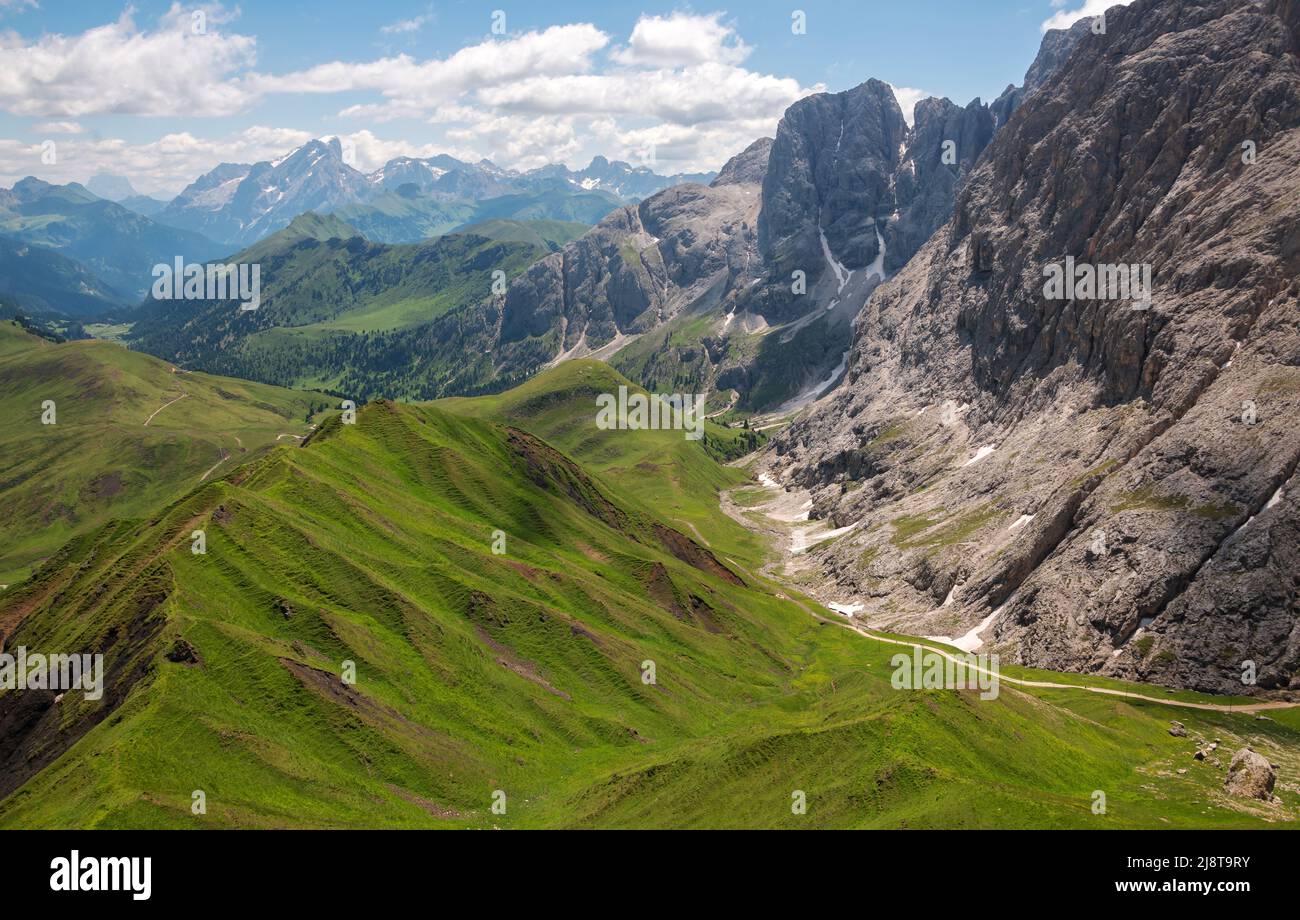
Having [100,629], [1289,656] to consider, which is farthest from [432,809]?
[1289,656]

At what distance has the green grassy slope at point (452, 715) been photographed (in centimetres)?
10031

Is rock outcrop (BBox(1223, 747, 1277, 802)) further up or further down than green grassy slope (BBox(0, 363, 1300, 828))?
further down

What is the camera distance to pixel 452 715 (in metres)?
133

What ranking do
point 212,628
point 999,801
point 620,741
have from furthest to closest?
point 620,741, point 212,628, point 999,801

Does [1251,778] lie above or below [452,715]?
below

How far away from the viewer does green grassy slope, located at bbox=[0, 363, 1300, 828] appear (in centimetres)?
10031

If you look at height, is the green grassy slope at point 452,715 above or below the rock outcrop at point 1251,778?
above

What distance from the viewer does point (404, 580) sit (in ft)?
519

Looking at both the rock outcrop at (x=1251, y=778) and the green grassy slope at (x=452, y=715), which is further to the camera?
the rock outcrop at (x=1251, y=778)

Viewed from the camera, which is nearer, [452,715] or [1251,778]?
[1251,778]

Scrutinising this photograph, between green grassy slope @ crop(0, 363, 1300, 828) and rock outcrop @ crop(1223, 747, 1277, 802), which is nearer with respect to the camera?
green grassy slope @ crop(0, 363, 1300, 828)
